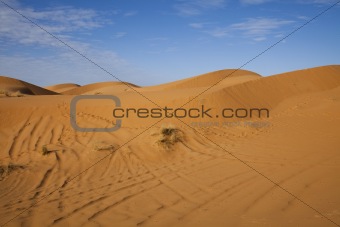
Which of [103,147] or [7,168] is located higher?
[103,147]

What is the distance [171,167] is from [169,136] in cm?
181

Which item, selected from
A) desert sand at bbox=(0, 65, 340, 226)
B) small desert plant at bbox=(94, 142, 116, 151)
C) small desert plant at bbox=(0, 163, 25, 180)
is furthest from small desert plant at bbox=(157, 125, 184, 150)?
small desert plant at bbox=(0, 163, 25, 180)

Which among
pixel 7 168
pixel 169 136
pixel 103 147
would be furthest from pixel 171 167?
pixel 7 168

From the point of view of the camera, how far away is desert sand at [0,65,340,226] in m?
3.61

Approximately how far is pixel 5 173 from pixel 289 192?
213 inches

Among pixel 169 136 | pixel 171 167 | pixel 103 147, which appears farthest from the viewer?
pixel 169 136

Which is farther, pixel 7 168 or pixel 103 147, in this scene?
pixel 103 147

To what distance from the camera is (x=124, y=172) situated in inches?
226

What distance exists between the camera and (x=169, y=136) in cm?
765

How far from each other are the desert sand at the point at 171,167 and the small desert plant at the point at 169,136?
3 centimetres

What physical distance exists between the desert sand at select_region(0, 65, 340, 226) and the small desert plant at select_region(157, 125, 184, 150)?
30mm

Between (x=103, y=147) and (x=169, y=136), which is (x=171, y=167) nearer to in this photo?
(x=169, y=136)

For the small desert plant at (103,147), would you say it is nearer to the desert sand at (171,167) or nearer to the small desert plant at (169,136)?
the desert sand at (171,167)

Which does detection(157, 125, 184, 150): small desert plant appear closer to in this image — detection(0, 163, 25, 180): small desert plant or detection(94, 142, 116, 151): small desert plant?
detection(94, 142, 116, 151): small desert plant
